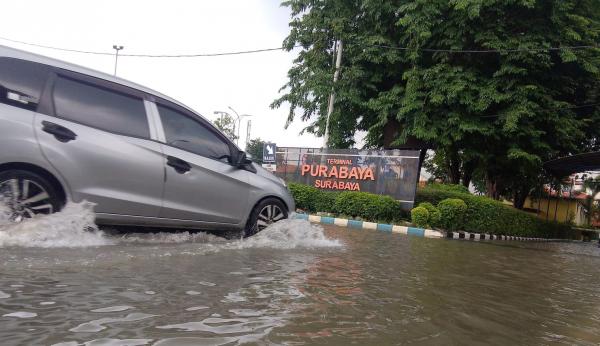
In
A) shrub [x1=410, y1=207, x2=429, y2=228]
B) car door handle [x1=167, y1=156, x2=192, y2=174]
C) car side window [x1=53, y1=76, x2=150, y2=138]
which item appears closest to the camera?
car side window [x1=53, y1=76, x2=150, y2=138]

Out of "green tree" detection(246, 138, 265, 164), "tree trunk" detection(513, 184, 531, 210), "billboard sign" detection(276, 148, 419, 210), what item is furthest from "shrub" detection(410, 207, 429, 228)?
"green tree" detection(246, 138, 265, 164)

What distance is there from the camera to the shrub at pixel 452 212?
1455 centimetres

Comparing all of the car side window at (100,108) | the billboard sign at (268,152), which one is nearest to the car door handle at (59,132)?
the car side window at (100,108)

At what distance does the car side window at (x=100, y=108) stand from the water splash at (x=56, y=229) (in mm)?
826

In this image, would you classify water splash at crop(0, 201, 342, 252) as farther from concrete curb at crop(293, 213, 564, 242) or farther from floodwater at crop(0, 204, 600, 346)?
concrete curb at crop(293, 213, 564, 242)

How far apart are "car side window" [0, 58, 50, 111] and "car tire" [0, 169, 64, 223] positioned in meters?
0.63

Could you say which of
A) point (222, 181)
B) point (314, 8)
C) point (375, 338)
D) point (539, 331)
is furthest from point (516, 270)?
point (314, 8)

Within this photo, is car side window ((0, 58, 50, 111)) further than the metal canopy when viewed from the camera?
No

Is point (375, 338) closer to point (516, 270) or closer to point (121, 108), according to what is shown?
point (121, 108)

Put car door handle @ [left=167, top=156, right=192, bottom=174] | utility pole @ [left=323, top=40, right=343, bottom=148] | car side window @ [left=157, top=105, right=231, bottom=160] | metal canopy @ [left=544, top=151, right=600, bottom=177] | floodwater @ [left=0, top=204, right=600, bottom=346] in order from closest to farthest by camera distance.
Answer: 1. floodwater @ [left=0, top=204, right=600, bottom=346]
2. car door handle @ [left=167, top=156, right=192, bottom=174]
3. car side window @ [left=157, top=105, right=231, bottom=160]
4. metal canopy @ [left=544, top=151, right=600, bottom=177]
5. utility pole @ [left=323, top=40, right=343, bottom=148]

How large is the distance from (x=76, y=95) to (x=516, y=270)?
6.15 meters

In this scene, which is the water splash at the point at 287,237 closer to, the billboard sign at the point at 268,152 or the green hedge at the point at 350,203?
the green hedge at the point at 350,203

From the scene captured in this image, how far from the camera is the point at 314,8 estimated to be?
69.6 feet

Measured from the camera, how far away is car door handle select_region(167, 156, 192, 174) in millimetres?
5184
